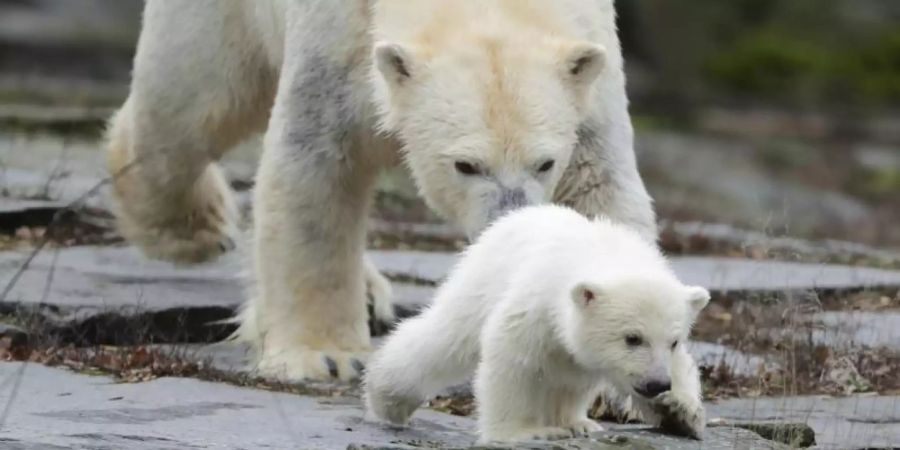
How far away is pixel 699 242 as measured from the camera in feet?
30.4

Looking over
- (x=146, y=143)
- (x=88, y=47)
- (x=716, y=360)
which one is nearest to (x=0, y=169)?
(x=146, y=143)

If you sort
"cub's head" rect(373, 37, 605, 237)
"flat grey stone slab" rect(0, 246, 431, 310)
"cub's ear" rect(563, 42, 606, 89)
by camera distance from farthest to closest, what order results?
"flat grey stone slab" rect(0, 246, 431, 310) → "cub's ear" rect(563, 42, 606, 89) → "cub's head" rect(373, 37, 605, 237)

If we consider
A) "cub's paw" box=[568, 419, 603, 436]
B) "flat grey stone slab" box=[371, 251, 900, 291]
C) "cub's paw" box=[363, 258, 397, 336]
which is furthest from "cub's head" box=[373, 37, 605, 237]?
"flat grey stone slab" box=[371, 251, 900, 291]

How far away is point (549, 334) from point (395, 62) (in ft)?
4.12

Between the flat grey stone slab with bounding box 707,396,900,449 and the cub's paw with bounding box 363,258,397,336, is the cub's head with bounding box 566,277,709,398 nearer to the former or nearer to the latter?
the flat grey stone slab with bounding box 707,396,900,449

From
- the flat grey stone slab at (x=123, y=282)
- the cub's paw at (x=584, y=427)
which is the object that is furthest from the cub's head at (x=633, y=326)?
the flat grey stone slab at (x=123, y=282)

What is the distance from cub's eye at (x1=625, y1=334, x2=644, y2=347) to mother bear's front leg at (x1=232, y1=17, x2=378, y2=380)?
1858mm

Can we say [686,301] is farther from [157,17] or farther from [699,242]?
[699,242]

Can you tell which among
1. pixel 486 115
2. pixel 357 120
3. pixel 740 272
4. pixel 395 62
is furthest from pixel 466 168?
pixel 740 272

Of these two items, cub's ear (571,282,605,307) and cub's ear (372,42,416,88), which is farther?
cub's ear (372,42,416,88)

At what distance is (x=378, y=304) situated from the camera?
689cm

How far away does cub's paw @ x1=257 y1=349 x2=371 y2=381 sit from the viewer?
19.1ft

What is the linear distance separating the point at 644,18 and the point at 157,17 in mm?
15277

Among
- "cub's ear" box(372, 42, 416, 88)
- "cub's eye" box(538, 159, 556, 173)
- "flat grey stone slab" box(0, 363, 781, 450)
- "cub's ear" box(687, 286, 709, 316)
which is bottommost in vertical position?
"flat grey stone slab" box(0, 363, 781, 450)
